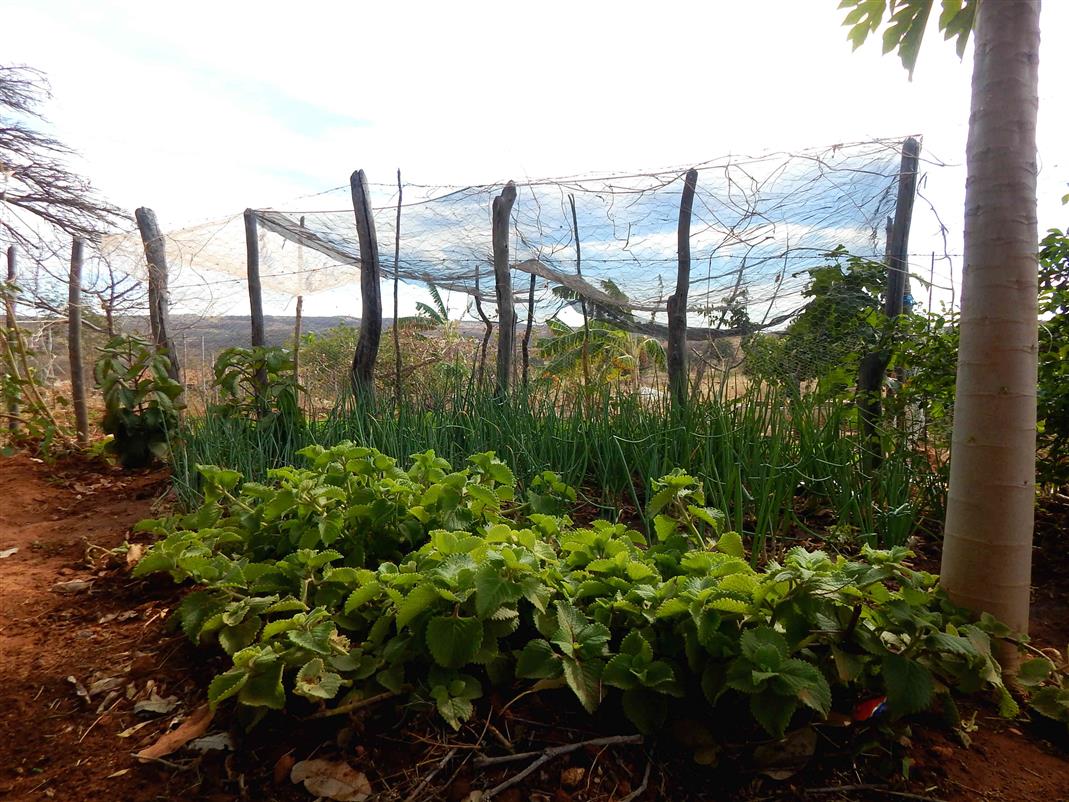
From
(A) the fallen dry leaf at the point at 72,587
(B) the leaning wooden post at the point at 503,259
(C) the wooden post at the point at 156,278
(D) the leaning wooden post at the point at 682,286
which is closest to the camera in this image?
(A) the fallen dry leaf at the point at 72,587

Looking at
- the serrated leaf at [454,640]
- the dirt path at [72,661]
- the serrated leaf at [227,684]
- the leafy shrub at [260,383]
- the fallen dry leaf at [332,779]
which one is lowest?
the dirt path at [72,661]

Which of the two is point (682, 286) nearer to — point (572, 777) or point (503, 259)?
point (503, 259)

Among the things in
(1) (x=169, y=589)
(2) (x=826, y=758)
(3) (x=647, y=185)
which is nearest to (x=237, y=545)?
(1) (x=169, y=589)

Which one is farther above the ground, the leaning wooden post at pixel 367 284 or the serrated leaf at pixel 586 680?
the leaning wooden post at pixel 367 284

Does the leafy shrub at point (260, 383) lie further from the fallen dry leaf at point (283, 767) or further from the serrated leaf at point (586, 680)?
the serrated leaf at point (586, 680)

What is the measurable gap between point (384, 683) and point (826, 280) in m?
3.57

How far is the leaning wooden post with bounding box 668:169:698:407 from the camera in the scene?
4.11 m

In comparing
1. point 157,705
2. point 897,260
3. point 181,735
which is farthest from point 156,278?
point 897,260

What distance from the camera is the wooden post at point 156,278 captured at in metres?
5.08

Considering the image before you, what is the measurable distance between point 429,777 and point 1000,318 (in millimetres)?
1508

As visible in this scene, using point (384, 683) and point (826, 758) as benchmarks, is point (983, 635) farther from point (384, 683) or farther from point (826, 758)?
point (384, 683)

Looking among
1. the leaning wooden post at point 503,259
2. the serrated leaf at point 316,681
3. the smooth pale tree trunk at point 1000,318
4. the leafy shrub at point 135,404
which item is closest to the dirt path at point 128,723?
the serrated leaf at point 316,681

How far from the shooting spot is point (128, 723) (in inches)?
56.1

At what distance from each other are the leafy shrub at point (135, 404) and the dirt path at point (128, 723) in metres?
1.93
